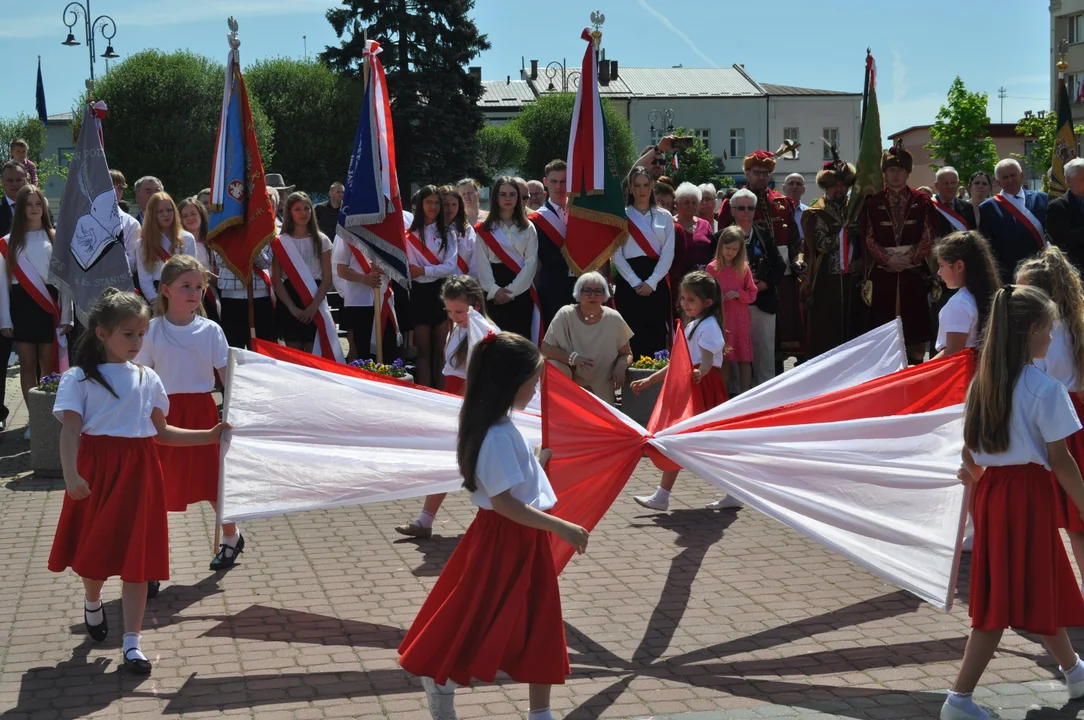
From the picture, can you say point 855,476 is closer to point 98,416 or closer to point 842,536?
point 842,536

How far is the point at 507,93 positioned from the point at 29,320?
81241 mm

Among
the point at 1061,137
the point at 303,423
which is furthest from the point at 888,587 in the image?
the point at 1061,137

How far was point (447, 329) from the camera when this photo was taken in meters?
12.1

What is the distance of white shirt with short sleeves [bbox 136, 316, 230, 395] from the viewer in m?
6.99

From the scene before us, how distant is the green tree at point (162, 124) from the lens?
46750mm

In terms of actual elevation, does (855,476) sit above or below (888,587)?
above

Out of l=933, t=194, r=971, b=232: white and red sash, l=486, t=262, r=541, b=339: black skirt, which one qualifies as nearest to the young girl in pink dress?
l=486, t=262, r=541, b=339: black skirt

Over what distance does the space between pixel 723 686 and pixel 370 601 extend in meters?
2.10

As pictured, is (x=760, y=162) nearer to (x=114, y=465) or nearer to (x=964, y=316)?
(x=964, y=316)

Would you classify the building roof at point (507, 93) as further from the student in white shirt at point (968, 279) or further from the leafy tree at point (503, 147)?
the student in white shirt at point (968, 279)

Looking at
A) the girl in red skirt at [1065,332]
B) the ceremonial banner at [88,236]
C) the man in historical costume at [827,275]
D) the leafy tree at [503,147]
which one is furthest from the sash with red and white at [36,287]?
the leafy tree at [503,147]

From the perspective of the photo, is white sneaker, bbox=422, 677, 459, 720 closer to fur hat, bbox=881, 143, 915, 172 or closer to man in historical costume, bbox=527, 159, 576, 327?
man in historical costume, bbox=527, 159, 576, 327

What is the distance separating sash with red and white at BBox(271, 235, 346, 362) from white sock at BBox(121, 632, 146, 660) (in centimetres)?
642

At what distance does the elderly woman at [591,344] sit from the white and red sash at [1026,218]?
14.9 ft
